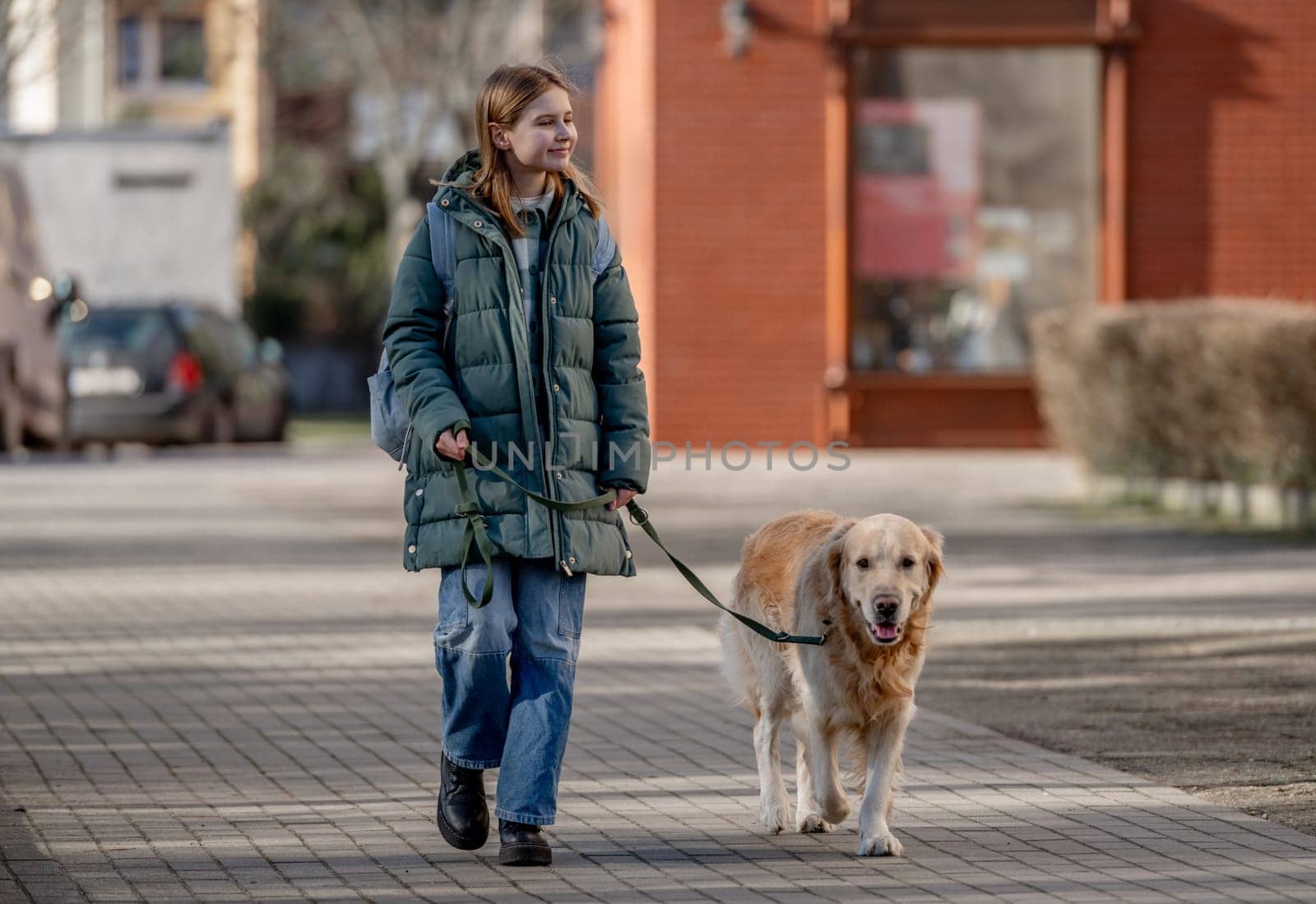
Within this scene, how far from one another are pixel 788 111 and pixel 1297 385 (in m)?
8.54

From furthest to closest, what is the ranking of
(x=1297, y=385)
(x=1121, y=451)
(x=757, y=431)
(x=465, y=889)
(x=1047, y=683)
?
(x=757, y=431) < (x=1121, y=451) < (x=1297, y=385) < (x=1047, y=683) < (x=465, y=889)

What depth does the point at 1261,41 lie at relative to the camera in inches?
878

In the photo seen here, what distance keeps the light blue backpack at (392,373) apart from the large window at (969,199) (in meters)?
16.2

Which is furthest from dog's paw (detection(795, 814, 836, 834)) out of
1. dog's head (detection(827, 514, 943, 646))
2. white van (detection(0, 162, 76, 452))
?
white van (detection(0, 162, 76, 452))

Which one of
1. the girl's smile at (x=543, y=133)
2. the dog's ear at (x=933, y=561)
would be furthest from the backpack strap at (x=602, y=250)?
the dog's ear at (x=933, y=561)

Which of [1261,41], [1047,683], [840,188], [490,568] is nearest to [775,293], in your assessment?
[840,188]

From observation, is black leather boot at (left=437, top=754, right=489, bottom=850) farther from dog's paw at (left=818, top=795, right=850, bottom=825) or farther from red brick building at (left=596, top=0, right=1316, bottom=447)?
red brick building at (left=596, top=0, right=1316, bottom=447)

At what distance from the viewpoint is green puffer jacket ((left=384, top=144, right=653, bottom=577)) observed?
19.9 feet

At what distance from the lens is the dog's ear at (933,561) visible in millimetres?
6285

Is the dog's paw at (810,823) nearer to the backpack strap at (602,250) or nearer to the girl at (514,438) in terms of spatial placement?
the girl at (514,438)

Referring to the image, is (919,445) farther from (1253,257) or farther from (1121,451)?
(1121,451)

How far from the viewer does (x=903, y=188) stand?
22562 millimetres

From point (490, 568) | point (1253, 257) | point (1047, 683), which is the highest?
point (1253, 257)

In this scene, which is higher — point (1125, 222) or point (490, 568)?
point (1125, 222)
